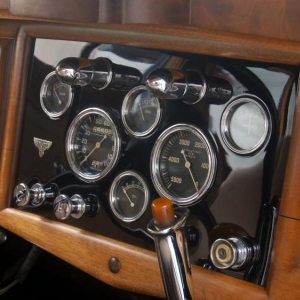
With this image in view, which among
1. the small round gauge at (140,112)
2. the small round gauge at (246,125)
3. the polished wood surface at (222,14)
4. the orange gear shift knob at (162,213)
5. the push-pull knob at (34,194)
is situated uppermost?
the polished wood surface at (222,14)

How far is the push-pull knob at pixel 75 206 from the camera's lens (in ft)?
5.04

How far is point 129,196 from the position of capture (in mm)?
1479

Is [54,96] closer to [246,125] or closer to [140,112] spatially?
[140,112]

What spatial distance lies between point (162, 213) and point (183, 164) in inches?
Result: 13.5

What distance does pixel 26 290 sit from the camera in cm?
189

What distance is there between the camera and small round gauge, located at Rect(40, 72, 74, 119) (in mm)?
1637

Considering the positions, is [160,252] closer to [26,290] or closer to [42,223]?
[42,223]

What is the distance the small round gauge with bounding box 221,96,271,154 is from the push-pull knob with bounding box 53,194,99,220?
375 millimetres

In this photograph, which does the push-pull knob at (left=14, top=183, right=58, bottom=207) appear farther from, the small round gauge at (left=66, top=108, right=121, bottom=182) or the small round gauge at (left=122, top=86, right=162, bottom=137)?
the small round gauge at (left=122, top=86, right=162, bottom=137)

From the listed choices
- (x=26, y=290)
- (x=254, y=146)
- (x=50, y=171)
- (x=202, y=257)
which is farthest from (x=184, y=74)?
(x=26, y=290)

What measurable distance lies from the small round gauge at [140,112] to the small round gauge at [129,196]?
9 centimetres

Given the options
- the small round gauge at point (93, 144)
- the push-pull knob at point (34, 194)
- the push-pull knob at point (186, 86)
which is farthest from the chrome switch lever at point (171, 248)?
the push-pull knob at point (34, 194)

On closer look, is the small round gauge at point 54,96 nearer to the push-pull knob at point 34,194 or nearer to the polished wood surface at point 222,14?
the push-pull knob at point 34,194

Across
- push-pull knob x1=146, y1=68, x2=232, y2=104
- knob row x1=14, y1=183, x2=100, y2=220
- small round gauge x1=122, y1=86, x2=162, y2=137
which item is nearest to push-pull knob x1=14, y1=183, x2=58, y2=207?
knob row x1=14, y1=183, x2=100, y2=220
